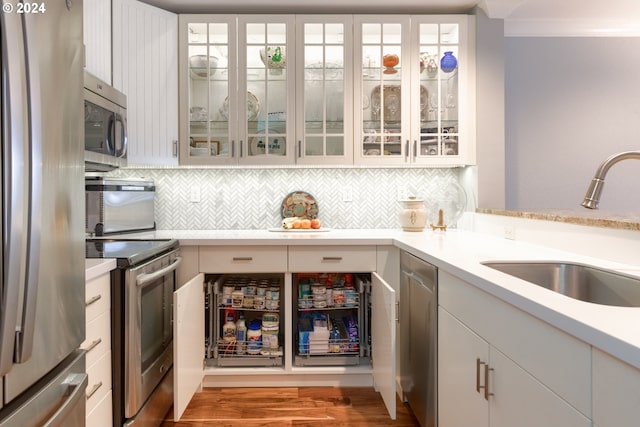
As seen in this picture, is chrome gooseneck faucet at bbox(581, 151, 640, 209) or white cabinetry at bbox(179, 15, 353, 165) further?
white cabinetry at bbox(179, 15, 353, 165)

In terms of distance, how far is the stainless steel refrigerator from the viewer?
2.28 ft

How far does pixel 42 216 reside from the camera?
0.81 meters

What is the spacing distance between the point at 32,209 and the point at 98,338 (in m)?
0.87

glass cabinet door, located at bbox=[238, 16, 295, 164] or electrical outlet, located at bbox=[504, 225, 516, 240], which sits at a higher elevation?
glass cabinet door, located at bbox=[238, 16, 295, 164]

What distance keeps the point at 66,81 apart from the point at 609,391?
1.27 meters

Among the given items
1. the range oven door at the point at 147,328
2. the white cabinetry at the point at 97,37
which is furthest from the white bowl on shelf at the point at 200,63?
the range oven door at the point at 147,328

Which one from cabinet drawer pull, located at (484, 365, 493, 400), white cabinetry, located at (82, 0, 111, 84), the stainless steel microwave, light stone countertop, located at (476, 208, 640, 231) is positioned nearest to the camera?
cabinet drawer pull, located at (484, 365, 493, 400)

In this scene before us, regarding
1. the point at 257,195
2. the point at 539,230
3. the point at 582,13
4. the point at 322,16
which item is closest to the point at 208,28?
the point at 322,16

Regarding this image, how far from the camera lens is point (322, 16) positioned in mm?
2539

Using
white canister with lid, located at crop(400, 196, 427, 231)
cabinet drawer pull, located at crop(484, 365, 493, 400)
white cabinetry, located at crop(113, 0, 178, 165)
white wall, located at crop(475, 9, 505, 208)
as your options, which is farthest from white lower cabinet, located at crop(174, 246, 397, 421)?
white wall, located at crop(475, 9, 505, 208)

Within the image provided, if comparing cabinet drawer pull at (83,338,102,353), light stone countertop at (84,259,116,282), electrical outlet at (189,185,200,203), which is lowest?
cabinet drawer pull at (83,338,102,353)

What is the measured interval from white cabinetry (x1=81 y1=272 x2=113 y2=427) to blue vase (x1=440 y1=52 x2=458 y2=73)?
2254mm

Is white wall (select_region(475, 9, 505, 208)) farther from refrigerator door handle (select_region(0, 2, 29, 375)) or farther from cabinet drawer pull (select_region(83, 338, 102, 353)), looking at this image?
refrigerator door handle (select_region(0, 2, 29, 375))

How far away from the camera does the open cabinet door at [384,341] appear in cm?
174
